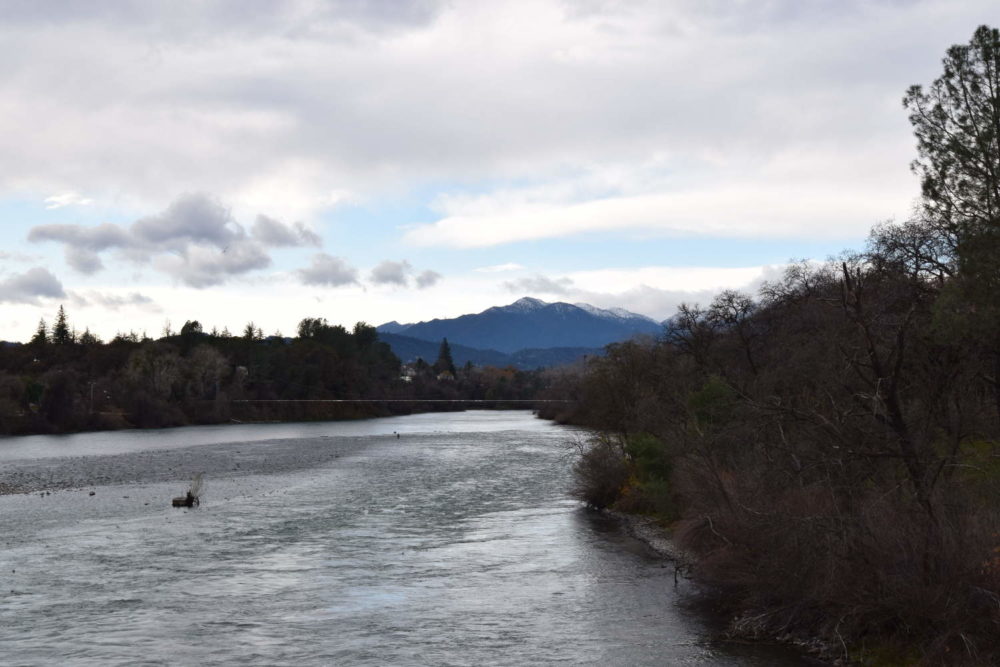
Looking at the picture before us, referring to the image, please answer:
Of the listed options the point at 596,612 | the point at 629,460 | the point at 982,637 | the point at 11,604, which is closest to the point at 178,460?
the point at 629,460

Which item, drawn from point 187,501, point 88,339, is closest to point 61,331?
point 88,339

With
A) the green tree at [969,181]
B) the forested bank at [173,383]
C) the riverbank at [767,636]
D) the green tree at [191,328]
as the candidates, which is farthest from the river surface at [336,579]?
the green tree at [191,328]

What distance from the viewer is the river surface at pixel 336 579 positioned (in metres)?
20.2

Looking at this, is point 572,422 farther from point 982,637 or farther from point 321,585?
point 982,637

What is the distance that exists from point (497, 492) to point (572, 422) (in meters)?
81.6

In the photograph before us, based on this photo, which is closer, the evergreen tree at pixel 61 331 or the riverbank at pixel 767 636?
the riverbank at pixel 767 636

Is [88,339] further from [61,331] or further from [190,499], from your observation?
[190,499]

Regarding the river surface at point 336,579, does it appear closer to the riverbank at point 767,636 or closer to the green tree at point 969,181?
the riverbank at point 767,636

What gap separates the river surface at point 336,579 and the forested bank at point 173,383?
214ft

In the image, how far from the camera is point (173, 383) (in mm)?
138500

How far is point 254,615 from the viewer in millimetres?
22984

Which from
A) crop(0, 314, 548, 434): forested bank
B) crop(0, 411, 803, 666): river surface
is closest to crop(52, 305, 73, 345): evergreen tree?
crop(0, 314, 548, 434): forested bank

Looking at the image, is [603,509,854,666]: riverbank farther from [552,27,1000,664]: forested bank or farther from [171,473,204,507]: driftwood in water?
[171,473,204,507]: driftwood in water

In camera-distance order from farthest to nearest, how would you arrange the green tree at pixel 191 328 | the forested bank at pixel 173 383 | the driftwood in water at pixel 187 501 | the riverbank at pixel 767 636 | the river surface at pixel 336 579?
the green tree at pixel 191 328
the forested bank at pixel 173 383
the driftwood in water at pixel 187 501
the river surface at pixel 336 579
the riverbank at pixel 767 636
